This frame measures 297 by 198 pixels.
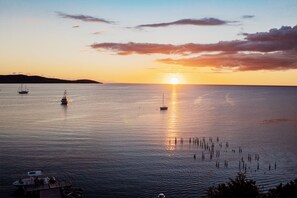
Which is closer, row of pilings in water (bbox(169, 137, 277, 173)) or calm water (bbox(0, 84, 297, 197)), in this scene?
calm water (bbox(0, 84, 297, 197))

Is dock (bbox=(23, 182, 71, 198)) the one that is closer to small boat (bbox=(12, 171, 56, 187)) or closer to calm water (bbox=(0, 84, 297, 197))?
small boat (bbox=(12, 171, 56, 187))

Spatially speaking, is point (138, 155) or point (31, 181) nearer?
point (31, 181)

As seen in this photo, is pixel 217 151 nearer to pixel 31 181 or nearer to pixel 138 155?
pixel 138 155

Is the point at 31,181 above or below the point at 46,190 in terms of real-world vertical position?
above

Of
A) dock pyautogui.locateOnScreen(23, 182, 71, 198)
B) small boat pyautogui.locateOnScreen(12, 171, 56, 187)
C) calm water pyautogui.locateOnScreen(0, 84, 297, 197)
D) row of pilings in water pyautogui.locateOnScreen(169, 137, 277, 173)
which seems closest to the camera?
dock pyautogui.locateOnScreen(23, 182, 71, 198)

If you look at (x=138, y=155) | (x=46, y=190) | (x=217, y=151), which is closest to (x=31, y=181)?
(x=46, y=190)

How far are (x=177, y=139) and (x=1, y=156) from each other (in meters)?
52.2

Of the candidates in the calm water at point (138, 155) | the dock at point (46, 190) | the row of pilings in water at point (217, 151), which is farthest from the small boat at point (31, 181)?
the row of pilings in water at point (217, 151)

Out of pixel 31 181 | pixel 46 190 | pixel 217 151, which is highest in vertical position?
pixel 31 181

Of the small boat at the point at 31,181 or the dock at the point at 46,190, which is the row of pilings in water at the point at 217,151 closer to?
the dock at the point at 46,190

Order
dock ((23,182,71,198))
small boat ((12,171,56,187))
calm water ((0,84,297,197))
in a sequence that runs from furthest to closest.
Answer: calm water ((0,84,297,197)) < small boat ((12,171,56,187)) < dock ((23,182,71,198))

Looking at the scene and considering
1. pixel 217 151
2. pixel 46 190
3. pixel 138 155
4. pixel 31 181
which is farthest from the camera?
pixel 217 151

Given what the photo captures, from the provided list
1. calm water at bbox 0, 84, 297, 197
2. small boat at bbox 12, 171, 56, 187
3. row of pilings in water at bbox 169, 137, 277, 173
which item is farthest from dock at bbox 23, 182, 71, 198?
row of pilings in water at bbox 169, 137, 277, 173

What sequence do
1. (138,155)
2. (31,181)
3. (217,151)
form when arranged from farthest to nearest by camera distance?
(217,151), (138,155), (31,181)
